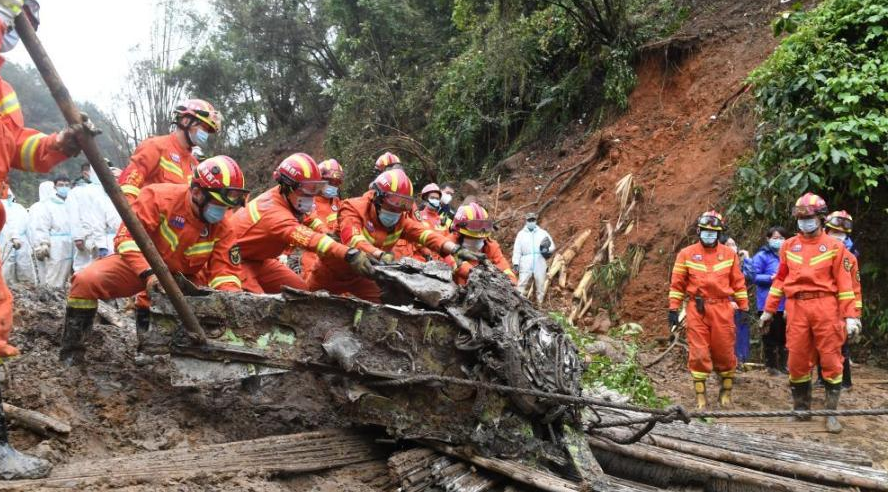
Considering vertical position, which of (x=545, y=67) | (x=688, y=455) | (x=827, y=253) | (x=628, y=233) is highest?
(x=545, y=67)

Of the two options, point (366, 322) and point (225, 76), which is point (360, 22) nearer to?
point (225, 76)

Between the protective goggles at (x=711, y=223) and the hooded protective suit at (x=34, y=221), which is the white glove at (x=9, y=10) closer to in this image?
the protective goggles at (x=711, y=223)

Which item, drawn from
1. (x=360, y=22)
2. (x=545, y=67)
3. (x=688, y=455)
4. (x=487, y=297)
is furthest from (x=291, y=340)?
(x=360, y=22)

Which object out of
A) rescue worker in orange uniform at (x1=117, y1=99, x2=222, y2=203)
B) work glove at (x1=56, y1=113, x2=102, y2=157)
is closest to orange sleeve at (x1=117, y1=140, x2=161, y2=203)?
rescue worker in orange uniform at (x1=117, y1=99, x2=222, y2=203)

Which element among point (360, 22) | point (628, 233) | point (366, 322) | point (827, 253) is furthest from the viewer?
point (360, 22)

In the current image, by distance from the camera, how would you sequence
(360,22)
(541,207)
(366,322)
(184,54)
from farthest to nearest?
(184,54), (360,22), (541,207), (366,322)

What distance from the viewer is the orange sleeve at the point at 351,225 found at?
5734mm

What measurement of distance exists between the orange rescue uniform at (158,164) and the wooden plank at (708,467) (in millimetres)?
3922

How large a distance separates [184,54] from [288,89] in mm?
3670

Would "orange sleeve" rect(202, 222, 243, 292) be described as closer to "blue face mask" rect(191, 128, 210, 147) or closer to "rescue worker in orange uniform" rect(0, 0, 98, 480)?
"blue face mask" rect(191, 128, 210, 147)

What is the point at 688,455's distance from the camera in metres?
3.98

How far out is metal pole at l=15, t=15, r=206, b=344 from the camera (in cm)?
301

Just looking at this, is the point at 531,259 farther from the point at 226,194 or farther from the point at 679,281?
the point at 226,194

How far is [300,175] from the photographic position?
535cm
